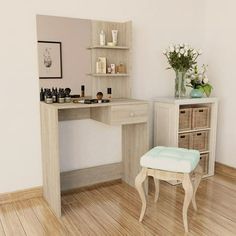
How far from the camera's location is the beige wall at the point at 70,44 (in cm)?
238

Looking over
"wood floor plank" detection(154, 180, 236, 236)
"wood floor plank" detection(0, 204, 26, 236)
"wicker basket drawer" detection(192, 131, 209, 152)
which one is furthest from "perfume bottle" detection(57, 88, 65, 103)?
"wicker basket drawer" detection(192, 131, 209, 152)

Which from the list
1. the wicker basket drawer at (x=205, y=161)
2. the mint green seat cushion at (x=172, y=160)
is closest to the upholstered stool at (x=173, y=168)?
the mint green seat cushion at (x=172, y=160)

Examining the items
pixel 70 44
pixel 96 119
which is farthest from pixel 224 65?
pixel 70 44

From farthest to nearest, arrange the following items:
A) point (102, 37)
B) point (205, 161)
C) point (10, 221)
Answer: point (205, 161), point (102, 37), point (10, 221)

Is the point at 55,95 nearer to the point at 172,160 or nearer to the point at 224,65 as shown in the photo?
the point at 172,160

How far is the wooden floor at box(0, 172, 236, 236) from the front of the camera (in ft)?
6.54

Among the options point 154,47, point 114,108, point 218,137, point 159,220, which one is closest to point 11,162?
point 114,108

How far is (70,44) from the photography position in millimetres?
2492

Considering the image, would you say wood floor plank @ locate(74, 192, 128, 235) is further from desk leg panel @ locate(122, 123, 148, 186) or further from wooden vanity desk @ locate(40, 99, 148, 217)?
desk leg panel @ locate(122, 123, 148, 186)

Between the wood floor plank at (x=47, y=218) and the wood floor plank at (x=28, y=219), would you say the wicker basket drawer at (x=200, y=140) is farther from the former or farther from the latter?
the wood floor plank at (x=28, y=219)

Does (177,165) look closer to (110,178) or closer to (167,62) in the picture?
(110,178)

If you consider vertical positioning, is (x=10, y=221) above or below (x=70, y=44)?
below

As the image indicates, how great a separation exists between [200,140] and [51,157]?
5.06 ft

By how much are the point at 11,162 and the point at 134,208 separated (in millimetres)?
1110
